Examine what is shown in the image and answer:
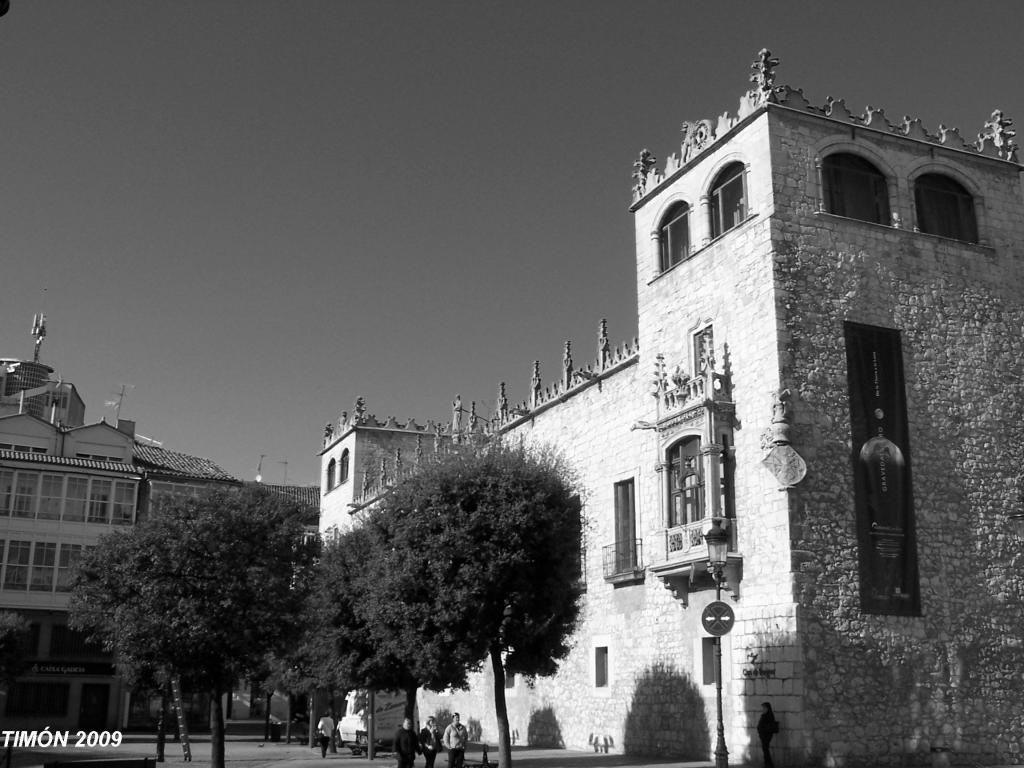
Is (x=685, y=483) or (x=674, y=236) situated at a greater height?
(x=674, y=236)

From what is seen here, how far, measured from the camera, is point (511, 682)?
35344mm

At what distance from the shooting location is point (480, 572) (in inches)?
878

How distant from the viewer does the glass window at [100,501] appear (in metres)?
52.9

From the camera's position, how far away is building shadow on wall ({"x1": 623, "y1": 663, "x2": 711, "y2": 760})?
2512 centimetres

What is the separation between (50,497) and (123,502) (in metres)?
3.53

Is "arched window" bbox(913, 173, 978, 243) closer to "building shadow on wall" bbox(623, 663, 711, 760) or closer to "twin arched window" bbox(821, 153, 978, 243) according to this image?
"twin arched window" bbox(821, 153, 978, 243)

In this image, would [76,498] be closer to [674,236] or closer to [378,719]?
[378,719]

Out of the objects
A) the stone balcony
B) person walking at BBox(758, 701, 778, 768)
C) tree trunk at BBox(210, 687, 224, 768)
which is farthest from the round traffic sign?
tree trunk at BBox(210, 687, 224, 768)

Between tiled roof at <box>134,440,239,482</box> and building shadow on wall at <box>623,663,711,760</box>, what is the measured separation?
37.4 m

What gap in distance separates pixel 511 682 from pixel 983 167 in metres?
21.3

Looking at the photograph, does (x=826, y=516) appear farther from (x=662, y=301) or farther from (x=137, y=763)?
(x=137, y=763)

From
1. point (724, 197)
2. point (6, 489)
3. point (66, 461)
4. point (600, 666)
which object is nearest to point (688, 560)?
point (600, 666)

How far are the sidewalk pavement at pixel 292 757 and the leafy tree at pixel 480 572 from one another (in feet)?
12.3

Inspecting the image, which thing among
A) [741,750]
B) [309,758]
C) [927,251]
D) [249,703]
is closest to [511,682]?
[309,758]
